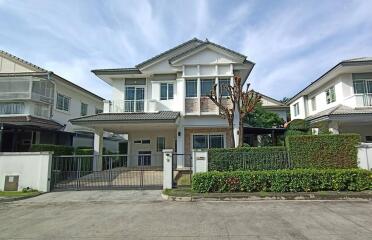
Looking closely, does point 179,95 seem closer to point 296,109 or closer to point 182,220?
point 182,220

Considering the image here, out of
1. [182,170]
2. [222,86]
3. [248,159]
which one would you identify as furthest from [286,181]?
[222,86]

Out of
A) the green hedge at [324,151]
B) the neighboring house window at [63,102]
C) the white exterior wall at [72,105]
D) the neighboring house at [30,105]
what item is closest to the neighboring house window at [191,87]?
the green hedge at [324,151]

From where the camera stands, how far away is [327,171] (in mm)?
11633

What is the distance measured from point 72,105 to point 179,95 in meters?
13.1

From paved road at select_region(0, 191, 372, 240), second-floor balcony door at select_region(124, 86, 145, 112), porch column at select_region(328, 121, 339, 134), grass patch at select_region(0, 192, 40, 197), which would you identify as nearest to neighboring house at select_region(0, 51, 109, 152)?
second-floor balcony door at select_region(124, 86, 145, 112)

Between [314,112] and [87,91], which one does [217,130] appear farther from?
[87,91]

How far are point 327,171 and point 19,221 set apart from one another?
11.7 m

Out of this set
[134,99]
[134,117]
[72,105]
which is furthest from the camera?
[72,105]

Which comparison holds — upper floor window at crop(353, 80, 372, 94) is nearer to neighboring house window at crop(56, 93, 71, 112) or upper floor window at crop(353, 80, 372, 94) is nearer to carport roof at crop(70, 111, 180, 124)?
carport roof at crop(70, 111, 180, 124)

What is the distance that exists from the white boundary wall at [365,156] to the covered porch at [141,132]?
1029 cm

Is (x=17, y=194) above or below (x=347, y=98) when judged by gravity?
below

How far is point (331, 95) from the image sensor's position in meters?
22.2

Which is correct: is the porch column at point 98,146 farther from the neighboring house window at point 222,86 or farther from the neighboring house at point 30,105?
the neighboring house window at point 222,86

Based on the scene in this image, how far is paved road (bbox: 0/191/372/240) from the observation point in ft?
21.2
